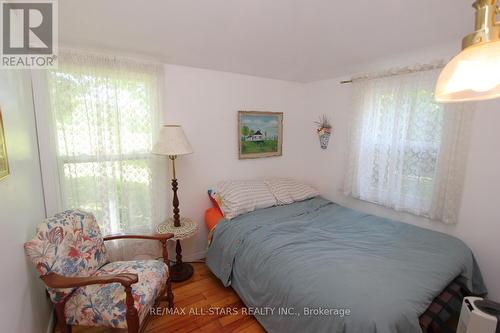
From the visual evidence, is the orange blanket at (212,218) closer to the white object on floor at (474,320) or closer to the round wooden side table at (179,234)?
the round wooden side table at (179,234)

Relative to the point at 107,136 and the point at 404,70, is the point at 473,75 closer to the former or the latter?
the point at 404,70

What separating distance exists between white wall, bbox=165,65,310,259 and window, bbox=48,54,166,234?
0.94 ft

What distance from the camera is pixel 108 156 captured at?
2.08 m

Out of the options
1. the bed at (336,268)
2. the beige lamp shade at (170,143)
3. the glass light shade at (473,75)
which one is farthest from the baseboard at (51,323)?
the glass light shade at (473,75)

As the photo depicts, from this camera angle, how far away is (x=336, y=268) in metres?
1.48

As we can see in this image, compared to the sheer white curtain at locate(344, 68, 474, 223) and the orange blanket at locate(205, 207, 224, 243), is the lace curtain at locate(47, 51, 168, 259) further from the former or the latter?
the sheer white curtain at locate(344, 68, 474, 223)

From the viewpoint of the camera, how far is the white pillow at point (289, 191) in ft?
9.08

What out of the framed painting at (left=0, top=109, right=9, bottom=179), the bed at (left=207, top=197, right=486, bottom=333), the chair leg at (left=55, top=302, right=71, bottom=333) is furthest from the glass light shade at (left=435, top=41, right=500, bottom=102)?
the chair leg at (left=55, top=302, right=71, bottom=333)

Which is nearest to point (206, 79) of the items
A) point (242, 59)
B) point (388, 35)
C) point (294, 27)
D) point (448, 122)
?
point (242, 59)

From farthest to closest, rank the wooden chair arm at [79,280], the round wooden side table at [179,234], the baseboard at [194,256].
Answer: the baseboard at [194,256] → the round wooden side table at [179,234] → the wooden chair arm at [79,280]

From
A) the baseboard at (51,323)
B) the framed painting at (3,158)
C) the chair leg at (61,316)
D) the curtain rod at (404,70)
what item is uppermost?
the curtain rod at (404,70)

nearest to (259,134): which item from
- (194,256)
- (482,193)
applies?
(194,256)

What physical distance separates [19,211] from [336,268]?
195 centimetres

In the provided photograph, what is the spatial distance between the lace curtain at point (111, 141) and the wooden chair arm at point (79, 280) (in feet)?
2.65
